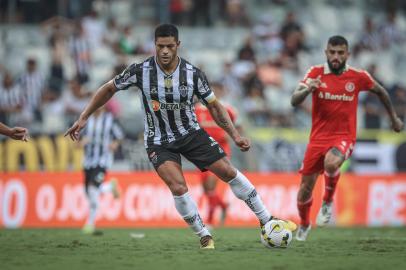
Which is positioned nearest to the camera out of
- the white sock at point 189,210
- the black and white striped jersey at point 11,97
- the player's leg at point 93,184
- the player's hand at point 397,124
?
the white sock at point 189,210

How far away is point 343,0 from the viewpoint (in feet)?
88.8

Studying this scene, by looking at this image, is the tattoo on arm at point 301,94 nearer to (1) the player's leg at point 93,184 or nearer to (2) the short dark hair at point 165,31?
(2) the short dark hair at point 165,31

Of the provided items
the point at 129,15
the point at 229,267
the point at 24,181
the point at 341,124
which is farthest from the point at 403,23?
the point at 229,267

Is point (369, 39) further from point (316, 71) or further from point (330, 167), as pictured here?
point (330, 167)

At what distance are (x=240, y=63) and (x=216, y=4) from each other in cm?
252

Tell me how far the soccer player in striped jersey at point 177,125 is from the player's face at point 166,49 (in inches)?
0.5

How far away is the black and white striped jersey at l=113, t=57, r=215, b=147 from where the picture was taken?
10.6 m

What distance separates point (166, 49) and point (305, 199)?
3434mm

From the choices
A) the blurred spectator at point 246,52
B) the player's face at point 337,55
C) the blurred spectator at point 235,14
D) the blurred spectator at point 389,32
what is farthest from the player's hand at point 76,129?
the blurred spectator at point 389,32

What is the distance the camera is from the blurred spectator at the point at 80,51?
2283 cm

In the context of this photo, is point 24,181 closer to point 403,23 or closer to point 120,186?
point 120,186

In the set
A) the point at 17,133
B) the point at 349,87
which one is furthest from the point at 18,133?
the point at 349,87

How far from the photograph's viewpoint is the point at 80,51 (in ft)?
75.7

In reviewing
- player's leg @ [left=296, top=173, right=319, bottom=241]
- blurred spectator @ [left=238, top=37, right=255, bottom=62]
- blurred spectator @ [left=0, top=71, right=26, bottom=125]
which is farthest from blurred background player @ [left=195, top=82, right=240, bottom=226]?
blurred spectator @ [left=238, top=37, right=255, bottom=62]
